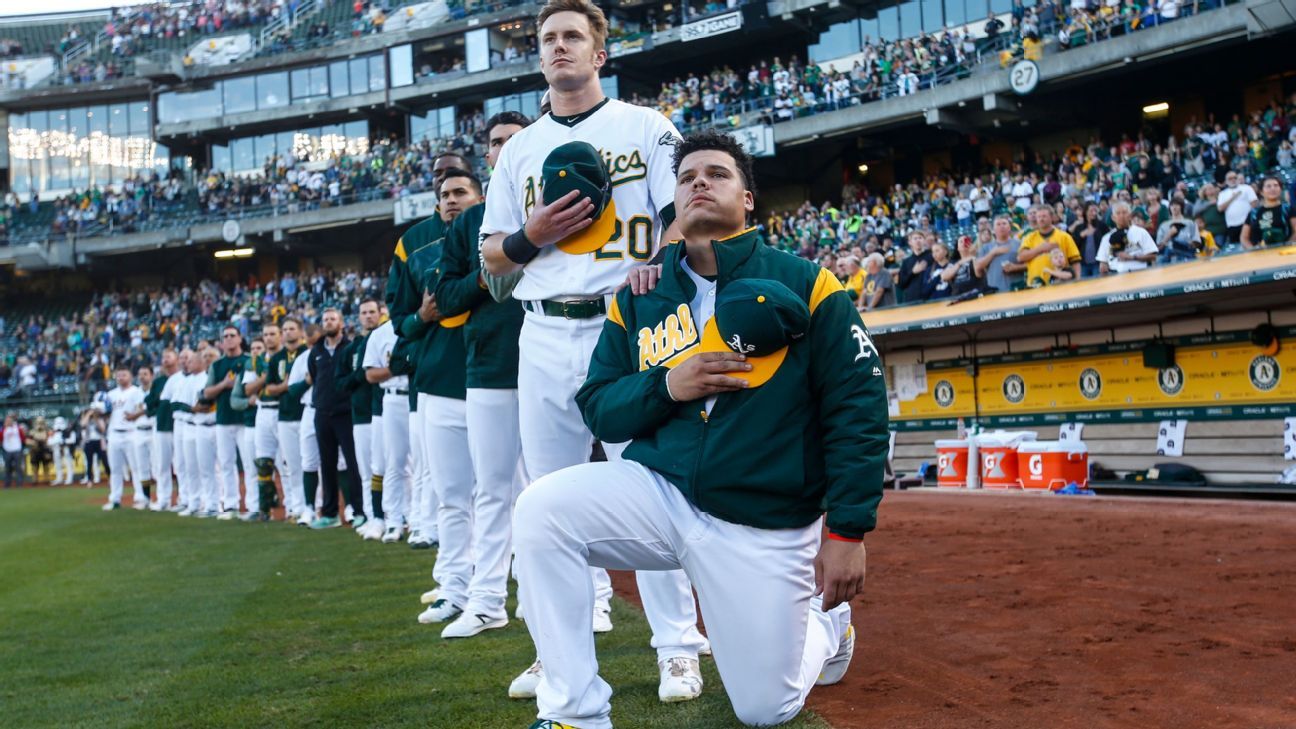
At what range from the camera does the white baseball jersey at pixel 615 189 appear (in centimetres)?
405

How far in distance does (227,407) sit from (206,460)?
1249 millimetres

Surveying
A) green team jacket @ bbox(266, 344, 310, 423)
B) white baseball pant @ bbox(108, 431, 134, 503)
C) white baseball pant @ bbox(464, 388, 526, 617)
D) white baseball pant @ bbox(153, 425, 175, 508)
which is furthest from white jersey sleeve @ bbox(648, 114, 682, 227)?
white baseball pant @ bbox(108, 431, 134, 503)

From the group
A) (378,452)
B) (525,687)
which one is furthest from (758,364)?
(378,452)

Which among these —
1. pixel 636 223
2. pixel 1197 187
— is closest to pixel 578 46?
pixel 636 223

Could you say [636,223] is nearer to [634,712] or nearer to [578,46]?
[578,46]

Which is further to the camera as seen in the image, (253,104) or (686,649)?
(253,104)

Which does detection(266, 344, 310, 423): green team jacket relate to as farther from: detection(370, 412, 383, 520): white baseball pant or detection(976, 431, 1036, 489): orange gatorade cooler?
detection(976, 431, 1036, 489): orange gatorade cooler

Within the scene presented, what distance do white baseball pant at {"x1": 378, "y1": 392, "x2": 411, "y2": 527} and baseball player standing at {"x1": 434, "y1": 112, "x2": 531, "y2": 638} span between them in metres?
4.43

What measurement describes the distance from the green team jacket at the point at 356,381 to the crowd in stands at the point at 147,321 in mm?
24742

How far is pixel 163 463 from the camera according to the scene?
642 inches

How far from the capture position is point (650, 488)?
321cm

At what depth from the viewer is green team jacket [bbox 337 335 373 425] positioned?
33.2 feet

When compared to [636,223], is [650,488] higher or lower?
lower

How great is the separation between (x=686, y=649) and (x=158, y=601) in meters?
4.31
